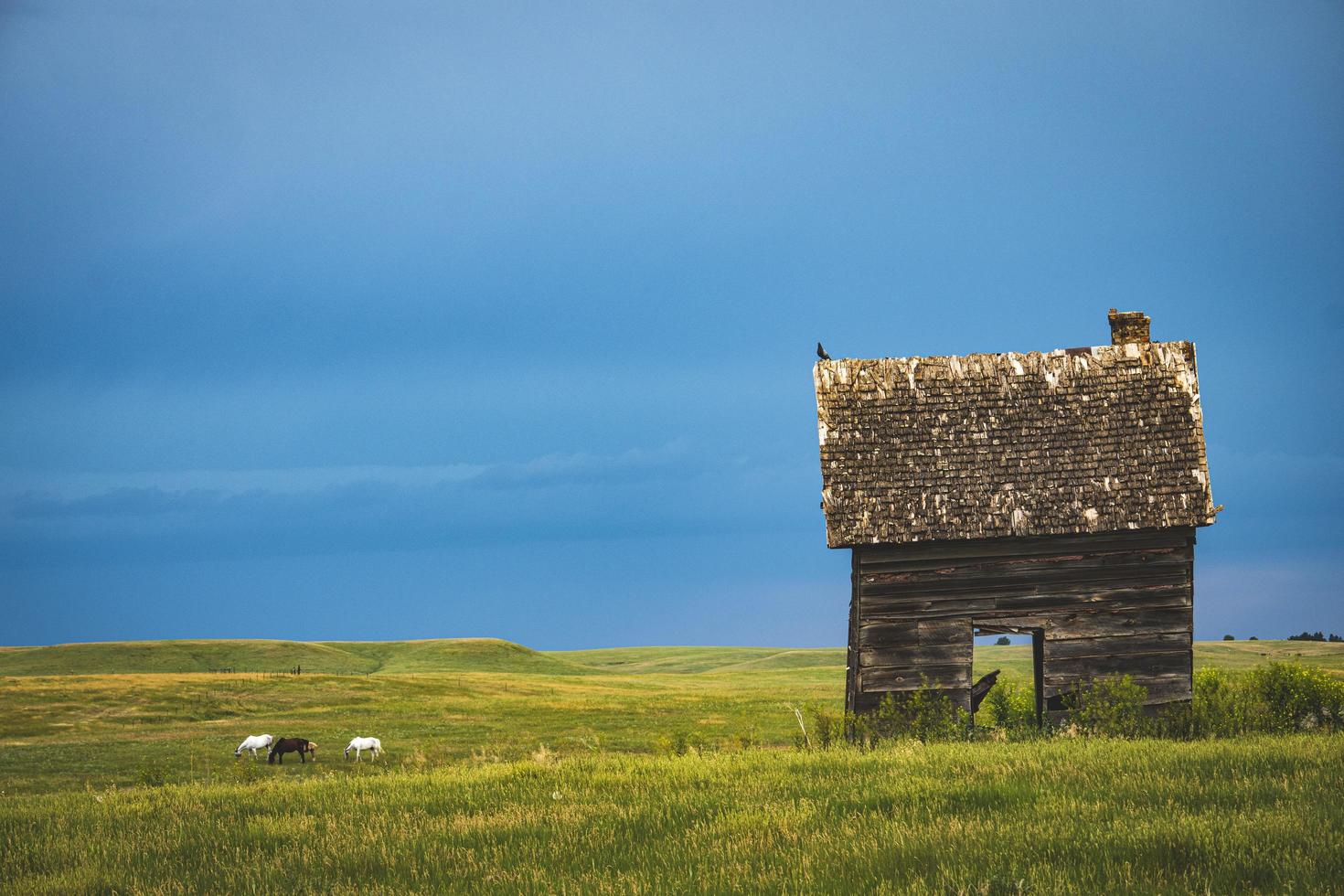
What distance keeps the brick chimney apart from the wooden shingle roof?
766 mm

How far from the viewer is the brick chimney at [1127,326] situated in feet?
76.8

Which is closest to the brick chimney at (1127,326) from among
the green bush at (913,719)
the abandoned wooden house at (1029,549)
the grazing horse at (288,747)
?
the abandoned wooden house at (1029,549)

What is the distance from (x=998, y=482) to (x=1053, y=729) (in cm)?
491

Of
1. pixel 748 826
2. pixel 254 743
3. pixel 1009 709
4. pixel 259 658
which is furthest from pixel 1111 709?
pixel 259 658

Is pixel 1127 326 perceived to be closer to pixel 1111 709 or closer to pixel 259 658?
pixel 1111 709

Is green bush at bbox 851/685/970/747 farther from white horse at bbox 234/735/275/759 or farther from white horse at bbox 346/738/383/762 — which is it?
white horse at bbox 234/735/275/759

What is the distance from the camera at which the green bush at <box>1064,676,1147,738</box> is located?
19.2 meters

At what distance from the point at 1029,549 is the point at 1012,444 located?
2.25 meters

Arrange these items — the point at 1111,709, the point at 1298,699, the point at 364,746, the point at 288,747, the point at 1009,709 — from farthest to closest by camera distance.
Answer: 1. the point at 364,746
2. the point at 288,747
3. the point at 1009,709
4. the point at 1298,699
5. the point at 1111,709

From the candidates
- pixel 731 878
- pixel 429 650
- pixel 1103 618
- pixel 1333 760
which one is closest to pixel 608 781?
pixel 731 878

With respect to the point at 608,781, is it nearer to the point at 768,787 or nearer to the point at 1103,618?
the point at 768,787

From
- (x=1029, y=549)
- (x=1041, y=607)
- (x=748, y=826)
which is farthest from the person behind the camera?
(x=1029, y=549)

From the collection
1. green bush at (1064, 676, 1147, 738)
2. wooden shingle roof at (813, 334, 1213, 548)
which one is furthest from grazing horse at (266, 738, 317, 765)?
green bush at (1064, 676, 1147, 738)

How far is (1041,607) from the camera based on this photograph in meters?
20.2
